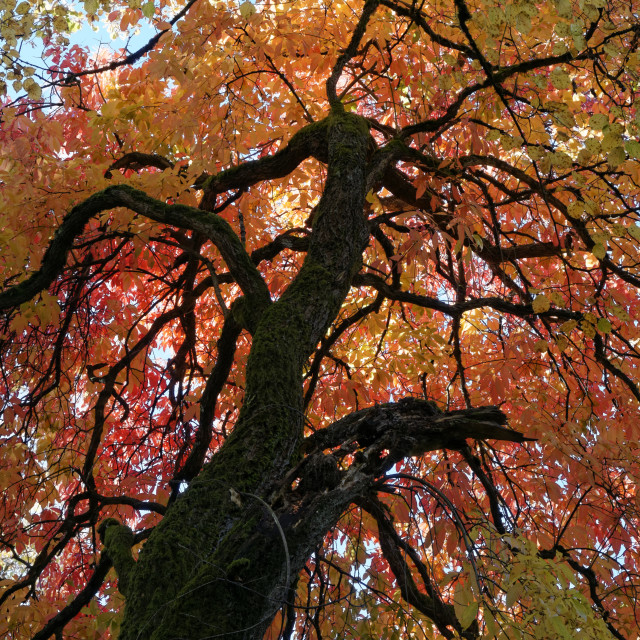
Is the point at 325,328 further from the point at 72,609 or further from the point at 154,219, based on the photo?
the point at 72,609

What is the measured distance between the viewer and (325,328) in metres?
2.43

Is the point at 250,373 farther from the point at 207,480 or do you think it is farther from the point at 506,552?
the point at 506,552

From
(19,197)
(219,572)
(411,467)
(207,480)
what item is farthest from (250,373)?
(19,197)

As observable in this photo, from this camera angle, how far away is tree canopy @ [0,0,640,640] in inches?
69.2

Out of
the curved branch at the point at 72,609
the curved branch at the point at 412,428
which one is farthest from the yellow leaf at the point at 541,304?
the curved branch at the point at 72,609

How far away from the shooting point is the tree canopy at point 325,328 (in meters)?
1.76

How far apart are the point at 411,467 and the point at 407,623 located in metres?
0.69

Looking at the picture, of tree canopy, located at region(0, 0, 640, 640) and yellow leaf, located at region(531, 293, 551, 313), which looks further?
yellow leaf, located at region(531, 293, 551, 313)

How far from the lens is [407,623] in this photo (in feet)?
7.70

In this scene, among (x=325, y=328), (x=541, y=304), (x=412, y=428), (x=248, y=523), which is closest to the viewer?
(x=248, y=523)

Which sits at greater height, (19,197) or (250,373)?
(19,197)

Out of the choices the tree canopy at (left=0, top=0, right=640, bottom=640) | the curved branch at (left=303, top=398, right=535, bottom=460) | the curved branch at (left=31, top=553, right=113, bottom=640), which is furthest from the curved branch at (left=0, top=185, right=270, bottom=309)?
the curved branch at (left=31, top=553, right=113, bottom=640)

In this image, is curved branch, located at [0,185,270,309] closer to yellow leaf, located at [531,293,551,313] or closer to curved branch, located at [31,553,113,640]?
curved branch, located at [31,553,113,640]

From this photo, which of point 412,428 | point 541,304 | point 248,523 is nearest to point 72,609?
point 248,523
